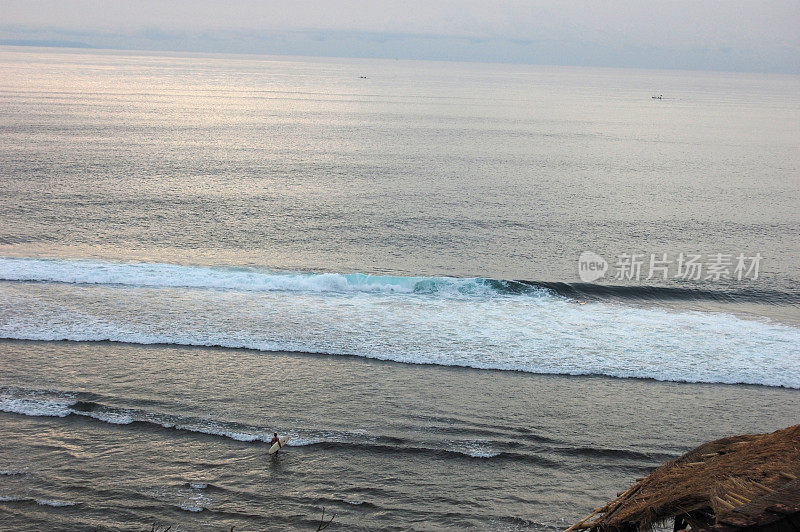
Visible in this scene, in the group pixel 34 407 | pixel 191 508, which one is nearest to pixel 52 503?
pixel 191 508

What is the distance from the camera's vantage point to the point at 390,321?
763 inches

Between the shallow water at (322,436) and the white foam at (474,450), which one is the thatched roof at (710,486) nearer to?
the shallow water at (322,436)

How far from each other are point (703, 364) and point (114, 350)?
14.9 metres

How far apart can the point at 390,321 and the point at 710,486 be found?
14486mm

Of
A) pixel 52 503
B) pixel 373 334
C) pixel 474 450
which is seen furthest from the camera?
pixel 373 334

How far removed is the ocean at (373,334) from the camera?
35.6 feet

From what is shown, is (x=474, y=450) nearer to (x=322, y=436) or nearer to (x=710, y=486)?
(x=322, y=436)

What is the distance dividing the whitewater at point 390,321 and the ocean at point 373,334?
0.11 m

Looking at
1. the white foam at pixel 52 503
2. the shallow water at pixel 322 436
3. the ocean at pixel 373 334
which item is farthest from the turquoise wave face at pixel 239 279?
the white foam at pixel 52 503

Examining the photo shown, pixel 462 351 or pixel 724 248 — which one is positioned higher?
pixel 724 248

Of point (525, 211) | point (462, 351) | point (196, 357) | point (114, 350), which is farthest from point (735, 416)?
point (525, 211)

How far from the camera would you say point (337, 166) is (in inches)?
1801

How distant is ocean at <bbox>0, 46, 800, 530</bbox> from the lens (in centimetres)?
1084

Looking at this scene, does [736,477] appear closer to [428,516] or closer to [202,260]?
[428,516]
